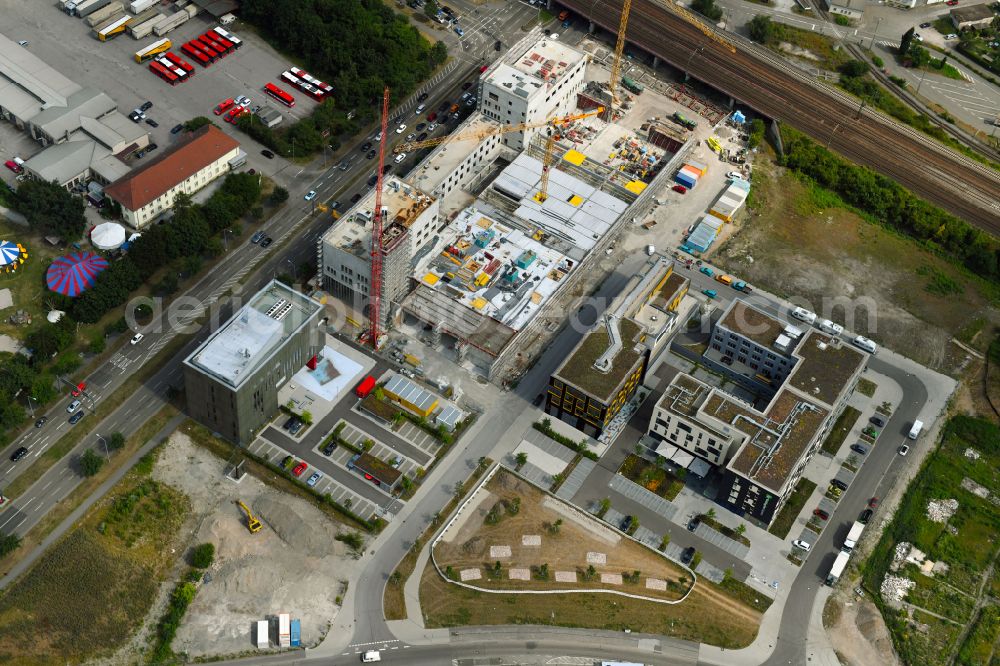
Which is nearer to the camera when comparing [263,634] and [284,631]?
[263,634]

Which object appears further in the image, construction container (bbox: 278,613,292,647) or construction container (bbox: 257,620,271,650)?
construction container (bbox: 278,613,292,647)

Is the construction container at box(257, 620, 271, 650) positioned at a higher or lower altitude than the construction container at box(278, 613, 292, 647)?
lower

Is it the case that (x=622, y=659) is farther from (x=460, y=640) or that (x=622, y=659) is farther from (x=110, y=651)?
(x=110, y=651)

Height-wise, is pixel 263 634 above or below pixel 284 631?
below

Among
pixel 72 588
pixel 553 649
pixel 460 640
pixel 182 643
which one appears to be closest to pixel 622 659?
pixel 553 649

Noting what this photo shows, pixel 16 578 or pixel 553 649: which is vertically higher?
pixel 553 649
